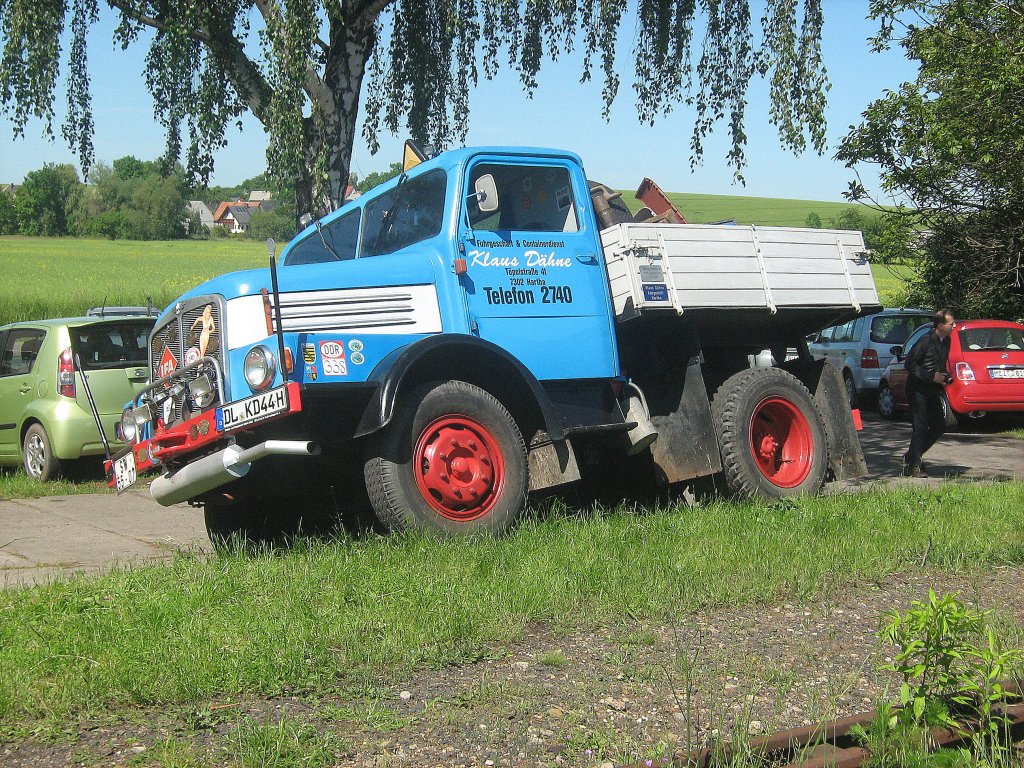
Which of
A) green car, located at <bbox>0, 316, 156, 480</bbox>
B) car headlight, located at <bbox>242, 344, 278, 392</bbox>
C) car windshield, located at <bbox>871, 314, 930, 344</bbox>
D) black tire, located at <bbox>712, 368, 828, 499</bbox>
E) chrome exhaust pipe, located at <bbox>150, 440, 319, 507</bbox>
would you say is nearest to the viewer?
chrome exhaust pipe, located at <bbox>150, 440, 319, 507</bbox>

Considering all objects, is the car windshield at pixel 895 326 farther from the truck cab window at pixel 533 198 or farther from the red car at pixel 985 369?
the truck cab window at pixel 533 198

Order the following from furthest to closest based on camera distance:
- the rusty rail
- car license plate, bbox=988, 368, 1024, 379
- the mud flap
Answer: car license plate, bbox=988, 368, 1024, 379
the mud flap
the rusty rail

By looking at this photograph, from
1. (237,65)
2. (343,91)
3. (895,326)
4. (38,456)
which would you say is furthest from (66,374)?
(895,326)

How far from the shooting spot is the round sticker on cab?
595 cm

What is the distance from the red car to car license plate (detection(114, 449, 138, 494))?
10.9 m

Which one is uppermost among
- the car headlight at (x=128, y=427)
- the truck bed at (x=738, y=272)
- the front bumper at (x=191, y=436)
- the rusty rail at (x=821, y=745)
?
the truck bed at (x=738, y=272)

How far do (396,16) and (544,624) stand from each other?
998 centimetres

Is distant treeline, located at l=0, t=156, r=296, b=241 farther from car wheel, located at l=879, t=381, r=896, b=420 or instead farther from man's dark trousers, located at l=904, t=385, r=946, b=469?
man's dark trousers, located at l=904, t=385, r=946, b=469

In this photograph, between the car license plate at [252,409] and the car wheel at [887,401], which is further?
Result: the car wheel at [887,401]

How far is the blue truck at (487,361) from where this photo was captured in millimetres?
6102

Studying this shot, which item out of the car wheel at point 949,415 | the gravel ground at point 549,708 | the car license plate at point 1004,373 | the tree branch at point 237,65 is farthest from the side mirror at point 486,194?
the car license plate at point 1004,373

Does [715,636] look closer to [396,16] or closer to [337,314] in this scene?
[337,314]

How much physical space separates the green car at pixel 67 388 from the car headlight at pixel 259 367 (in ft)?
16.3

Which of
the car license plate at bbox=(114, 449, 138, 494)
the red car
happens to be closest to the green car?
the car license plate at bbox=(114, 449, 138, 494)
